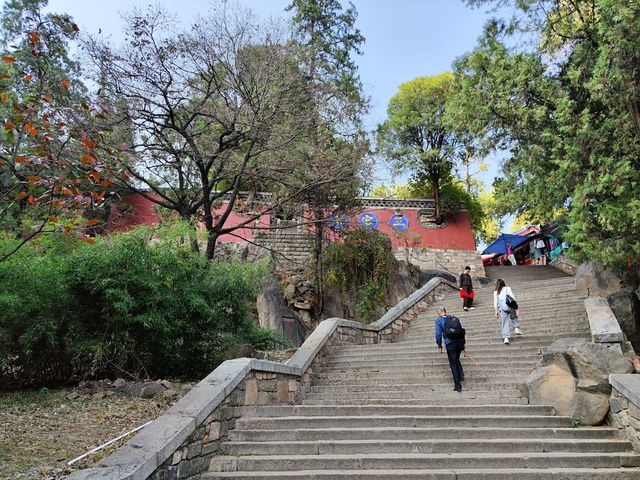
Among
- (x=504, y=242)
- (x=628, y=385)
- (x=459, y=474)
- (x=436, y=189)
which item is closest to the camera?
(x=459, y=474)

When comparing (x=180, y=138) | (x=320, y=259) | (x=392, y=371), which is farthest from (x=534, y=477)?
(x=320, y=259)

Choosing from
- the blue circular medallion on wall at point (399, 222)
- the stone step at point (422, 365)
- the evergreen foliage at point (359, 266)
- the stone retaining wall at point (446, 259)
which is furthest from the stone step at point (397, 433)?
the blue circular medallion on wall at point (399, 222)

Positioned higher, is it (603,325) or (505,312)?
(505,312)

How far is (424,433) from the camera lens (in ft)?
18.2

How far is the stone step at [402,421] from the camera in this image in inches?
225

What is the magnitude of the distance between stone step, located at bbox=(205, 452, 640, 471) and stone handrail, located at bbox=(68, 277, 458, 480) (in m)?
0.43

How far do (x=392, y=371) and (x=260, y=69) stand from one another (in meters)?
7.53

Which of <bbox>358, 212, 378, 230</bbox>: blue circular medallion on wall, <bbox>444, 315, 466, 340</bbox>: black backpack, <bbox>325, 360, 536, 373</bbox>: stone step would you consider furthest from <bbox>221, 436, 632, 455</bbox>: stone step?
<bbox>358, 212, 378, 230</bbox>: blue circular medallion on wall

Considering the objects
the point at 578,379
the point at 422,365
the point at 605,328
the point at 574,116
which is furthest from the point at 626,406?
the point at 574,116

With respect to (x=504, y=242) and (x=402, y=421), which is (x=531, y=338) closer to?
(x=402, y=421)

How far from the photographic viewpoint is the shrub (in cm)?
683

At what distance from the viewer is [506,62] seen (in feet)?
37.3

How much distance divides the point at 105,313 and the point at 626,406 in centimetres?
703

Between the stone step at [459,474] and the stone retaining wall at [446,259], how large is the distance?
1738cm
